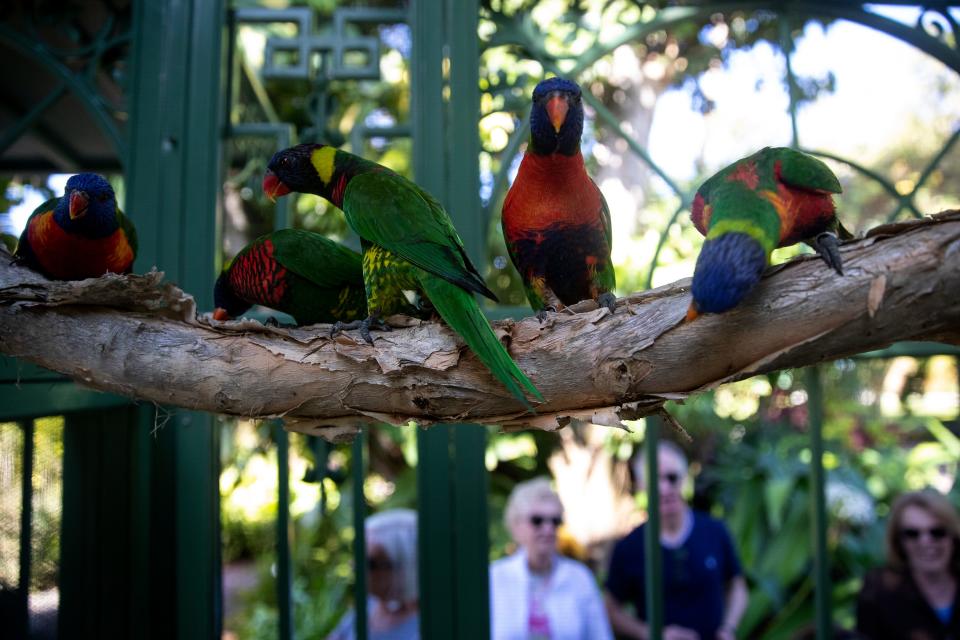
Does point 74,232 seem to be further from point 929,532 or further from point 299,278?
point 929,532

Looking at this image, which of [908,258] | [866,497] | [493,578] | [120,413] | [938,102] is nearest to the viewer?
[908,258]

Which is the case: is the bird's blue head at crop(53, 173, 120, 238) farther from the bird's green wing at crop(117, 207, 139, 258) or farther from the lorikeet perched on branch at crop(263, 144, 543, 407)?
the lorikeet perched on branch at crop(263, 144, 543, 407)

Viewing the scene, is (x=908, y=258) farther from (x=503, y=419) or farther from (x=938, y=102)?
(x=938, y=102)

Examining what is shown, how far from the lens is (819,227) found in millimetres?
1146

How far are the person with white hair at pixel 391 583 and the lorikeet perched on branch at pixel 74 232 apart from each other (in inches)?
60.2

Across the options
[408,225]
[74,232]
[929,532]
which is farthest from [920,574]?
[74,232]

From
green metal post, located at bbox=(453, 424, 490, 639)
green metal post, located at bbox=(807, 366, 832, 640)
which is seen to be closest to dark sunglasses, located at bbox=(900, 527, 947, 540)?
green metal post, located at bbox=(807, 366, 832, 640)

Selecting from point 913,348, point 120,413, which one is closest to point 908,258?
point 913,348

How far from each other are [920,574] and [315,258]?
2.58 m

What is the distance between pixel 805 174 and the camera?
1.11 m

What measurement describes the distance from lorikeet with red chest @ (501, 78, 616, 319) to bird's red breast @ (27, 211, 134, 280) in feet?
3.20

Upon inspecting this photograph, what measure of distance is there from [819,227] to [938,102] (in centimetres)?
847

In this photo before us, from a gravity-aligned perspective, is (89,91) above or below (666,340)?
above

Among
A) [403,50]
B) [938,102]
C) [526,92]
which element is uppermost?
[938,102]
